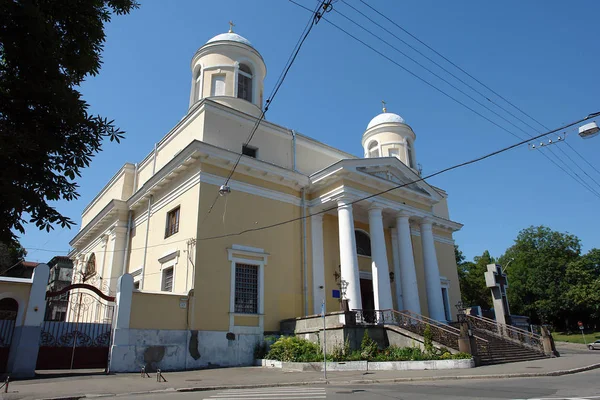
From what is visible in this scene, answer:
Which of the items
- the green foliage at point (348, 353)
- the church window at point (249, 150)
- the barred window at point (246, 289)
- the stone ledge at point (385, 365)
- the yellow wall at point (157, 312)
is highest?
the church window at point (249, 150)

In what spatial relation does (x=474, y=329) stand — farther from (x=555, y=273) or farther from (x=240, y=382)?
(x=555, y=273)

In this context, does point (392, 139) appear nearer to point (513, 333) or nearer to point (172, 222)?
point (513, 333)

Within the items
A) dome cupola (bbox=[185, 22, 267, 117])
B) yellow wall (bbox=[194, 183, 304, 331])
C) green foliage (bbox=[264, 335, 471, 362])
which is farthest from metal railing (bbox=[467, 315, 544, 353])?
dome cupola (bbox=[185, 22, 267, 117])

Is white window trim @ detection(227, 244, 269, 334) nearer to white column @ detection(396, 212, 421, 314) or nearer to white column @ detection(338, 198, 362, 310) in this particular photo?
white column @ detection(338, 198, 362, 310)

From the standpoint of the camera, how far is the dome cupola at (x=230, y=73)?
2472cm

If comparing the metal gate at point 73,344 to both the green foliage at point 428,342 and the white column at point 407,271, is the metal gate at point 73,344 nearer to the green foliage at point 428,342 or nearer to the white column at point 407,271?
the green foliage at point 428,342

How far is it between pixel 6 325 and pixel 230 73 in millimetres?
17069

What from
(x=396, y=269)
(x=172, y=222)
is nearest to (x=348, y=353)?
(x=396, y=269)

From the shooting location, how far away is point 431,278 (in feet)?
75.7

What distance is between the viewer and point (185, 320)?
16.4 m

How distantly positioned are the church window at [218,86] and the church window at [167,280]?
35.2 ft

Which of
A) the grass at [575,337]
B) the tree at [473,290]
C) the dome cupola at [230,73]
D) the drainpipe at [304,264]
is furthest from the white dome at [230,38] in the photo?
the grass at [575,337]

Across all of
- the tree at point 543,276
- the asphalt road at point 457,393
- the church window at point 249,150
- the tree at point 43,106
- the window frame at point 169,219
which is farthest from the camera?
the tree at point 543,276

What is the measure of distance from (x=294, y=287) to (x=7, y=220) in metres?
14.8
